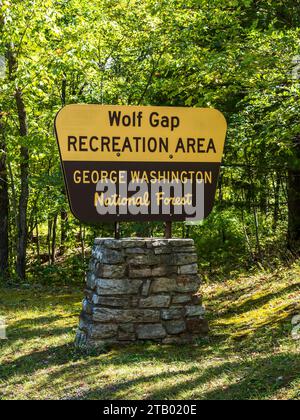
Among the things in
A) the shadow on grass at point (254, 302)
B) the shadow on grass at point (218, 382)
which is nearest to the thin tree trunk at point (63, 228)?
the shadow on grass at point (254, 302)

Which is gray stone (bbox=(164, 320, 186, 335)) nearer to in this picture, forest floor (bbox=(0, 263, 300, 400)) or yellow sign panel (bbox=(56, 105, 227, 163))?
forest floor (bbox=(0, 263, 300, 400))

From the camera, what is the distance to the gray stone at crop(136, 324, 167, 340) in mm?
8570

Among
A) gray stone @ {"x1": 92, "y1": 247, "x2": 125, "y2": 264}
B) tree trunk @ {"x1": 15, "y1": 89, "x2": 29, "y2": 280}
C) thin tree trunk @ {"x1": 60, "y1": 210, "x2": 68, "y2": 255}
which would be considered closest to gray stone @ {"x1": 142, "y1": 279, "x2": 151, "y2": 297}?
gray stone @ {"x1": 92, "y1": 247, "x2": 125, "y2": 264}

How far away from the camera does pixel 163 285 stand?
8.65m

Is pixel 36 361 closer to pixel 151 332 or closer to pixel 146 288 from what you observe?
pixel 151 332

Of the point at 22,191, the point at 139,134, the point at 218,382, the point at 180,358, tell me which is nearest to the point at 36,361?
the point at 180,358

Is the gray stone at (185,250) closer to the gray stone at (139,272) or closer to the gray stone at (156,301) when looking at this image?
the gray stone at (139,272)

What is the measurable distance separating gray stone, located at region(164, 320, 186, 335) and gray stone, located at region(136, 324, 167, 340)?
8cm

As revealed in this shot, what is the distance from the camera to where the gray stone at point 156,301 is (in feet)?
28.0

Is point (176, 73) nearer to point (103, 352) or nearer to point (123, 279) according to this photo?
point (123, 279)
